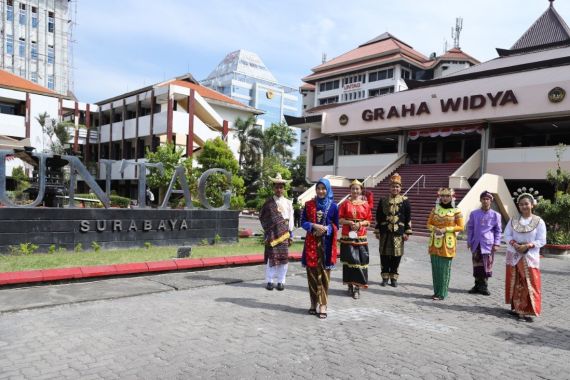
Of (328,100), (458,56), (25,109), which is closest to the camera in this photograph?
(25,109)

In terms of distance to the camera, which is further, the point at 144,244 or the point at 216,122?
the point at 216,122

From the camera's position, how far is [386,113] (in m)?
26.5

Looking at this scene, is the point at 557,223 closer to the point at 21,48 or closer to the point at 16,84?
the point at 16,84

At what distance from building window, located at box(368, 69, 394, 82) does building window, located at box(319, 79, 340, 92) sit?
18.0ft

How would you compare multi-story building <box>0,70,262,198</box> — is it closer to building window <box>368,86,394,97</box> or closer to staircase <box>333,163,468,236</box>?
staircase <box>333,163,468,236</box>

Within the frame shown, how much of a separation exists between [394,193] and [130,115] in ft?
107

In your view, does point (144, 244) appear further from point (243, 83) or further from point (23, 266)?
point (243, 83)

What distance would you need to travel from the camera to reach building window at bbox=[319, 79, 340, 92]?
5909 cm

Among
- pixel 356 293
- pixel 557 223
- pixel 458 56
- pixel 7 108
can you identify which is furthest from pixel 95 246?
pixel 458 56

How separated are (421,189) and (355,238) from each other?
1705 centimetres

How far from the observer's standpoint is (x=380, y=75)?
176ft

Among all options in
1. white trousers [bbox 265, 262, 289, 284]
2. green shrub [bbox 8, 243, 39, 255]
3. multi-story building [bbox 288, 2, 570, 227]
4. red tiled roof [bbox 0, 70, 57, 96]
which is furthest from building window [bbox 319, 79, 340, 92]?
white trousers [bbox 265, 262, 289, 284]

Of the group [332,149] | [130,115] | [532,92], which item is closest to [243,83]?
[130,115]

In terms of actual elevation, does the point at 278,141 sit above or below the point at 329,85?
below
